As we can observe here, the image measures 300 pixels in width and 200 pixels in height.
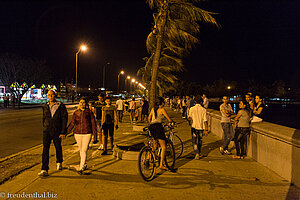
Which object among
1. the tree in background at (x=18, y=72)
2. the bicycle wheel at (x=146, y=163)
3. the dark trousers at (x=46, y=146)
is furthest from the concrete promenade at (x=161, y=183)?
the tree in background at (x=18, y=72)

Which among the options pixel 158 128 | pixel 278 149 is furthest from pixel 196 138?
pixel 278 149

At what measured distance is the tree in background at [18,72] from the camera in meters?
→ 50.7

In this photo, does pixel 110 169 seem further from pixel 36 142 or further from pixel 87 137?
pixel 36 142

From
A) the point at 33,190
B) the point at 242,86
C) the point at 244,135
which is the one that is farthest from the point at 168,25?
the point at 242,86

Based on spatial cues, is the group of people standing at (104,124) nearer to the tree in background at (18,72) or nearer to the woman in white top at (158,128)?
the woman in white top at (158,128)

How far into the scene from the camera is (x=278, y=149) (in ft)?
20.0

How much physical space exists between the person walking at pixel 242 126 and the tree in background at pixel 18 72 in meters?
49.0

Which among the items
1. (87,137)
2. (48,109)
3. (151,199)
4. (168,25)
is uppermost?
(168,25)

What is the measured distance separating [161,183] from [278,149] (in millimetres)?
2925

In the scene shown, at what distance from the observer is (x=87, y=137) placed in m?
6.02

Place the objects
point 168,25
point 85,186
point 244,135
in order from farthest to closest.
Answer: point 168,25
point 244,135
point 85,186

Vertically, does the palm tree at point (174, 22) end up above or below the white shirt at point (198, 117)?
above

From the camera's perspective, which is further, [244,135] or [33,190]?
[244,135]

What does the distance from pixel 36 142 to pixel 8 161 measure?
335 centimetres
